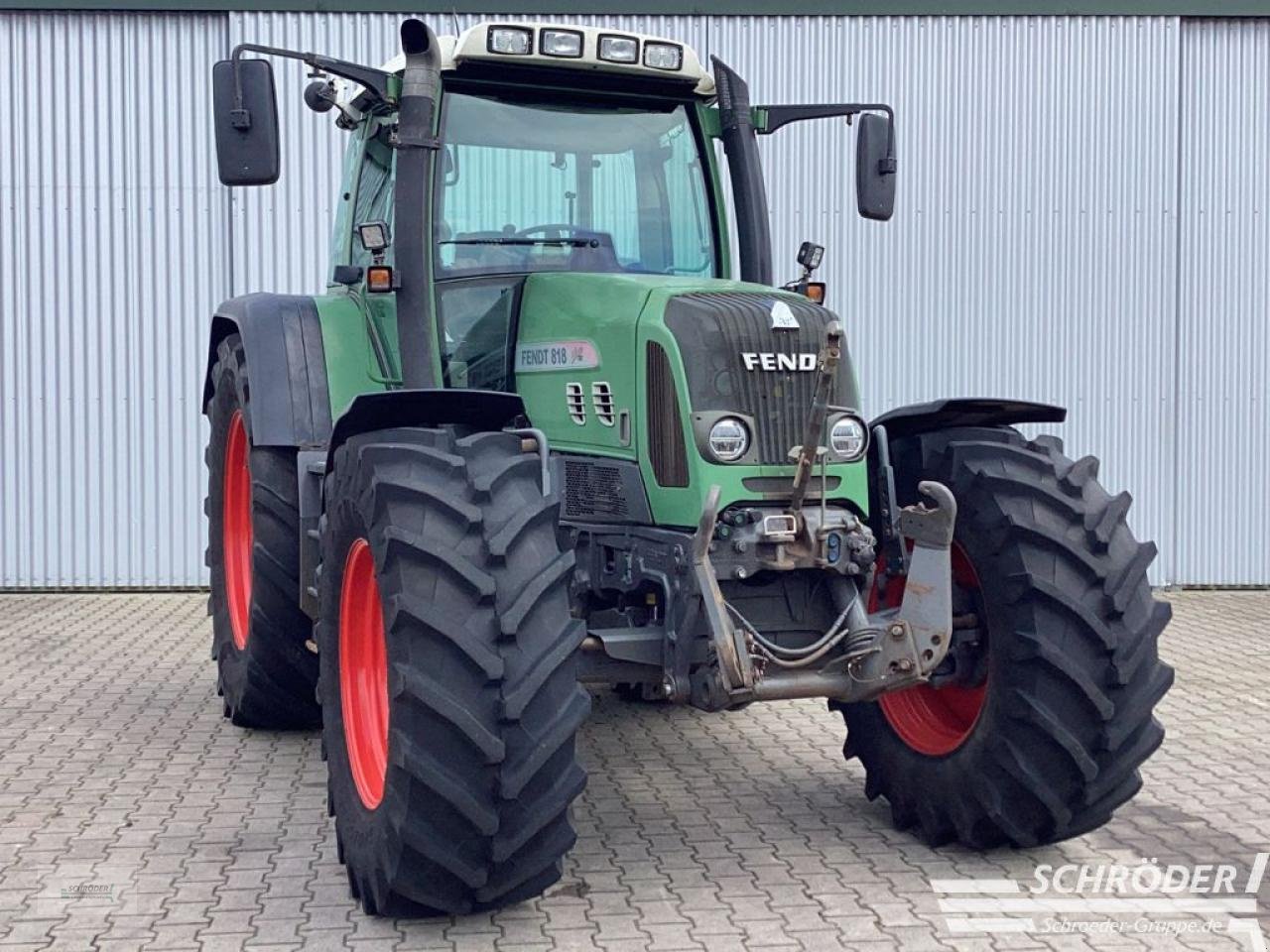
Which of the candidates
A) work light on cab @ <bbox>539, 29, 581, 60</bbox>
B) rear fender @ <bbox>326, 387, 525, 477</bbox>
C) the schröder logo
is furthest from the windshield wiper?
the schröder logo

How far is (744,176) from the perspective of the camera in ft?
19.3

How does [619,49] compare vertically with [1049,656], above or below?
above

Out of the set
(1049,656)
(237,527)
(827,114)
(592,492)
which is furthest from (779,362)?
(237,527)

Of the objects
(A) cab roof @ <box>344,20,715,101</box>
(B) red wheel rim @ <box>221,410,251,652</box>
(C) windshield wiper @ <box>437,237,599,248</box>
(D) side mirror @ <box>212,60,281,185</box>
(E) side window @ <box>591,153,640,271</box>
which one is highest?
(A) cab roof @ <box>344,20,715,101</box>

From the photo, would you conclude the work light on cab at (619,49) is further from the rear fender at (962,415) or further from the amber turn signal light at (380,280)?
the rear fender at (962,415)

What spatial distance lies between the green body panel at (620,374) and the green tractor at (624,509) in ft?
0.04

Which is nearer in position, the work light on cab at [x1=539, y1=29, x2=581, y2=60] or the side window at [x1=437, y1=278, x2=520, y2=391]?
the work light on cab at [x1=539, y1=29, x2=581, y2=60]

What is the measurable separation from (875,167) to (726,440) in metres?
1.71

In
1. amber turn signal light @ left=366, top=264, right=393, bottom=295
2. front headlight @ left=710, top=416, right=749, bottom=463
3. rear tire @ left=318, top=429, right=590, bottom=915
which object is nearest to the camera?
rear tire @ left=318, top=429, right=590, bottom=915

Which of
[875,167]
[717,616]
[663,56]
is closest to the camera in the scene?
[717,616]

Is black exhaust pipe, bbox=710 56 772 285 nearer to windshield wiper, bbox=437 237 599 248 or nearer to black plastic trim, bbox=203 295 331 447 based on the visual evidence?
windshield wiper, bbox=437 237 599 248

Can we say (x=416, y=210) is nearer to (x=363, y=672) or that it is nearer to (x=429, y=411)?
(x=429, y=411)

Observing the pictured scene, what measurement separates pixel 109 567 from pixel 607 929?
300 inches

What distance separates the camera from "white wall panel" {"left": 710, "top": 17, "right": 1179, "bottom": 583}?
1107 centimetres
